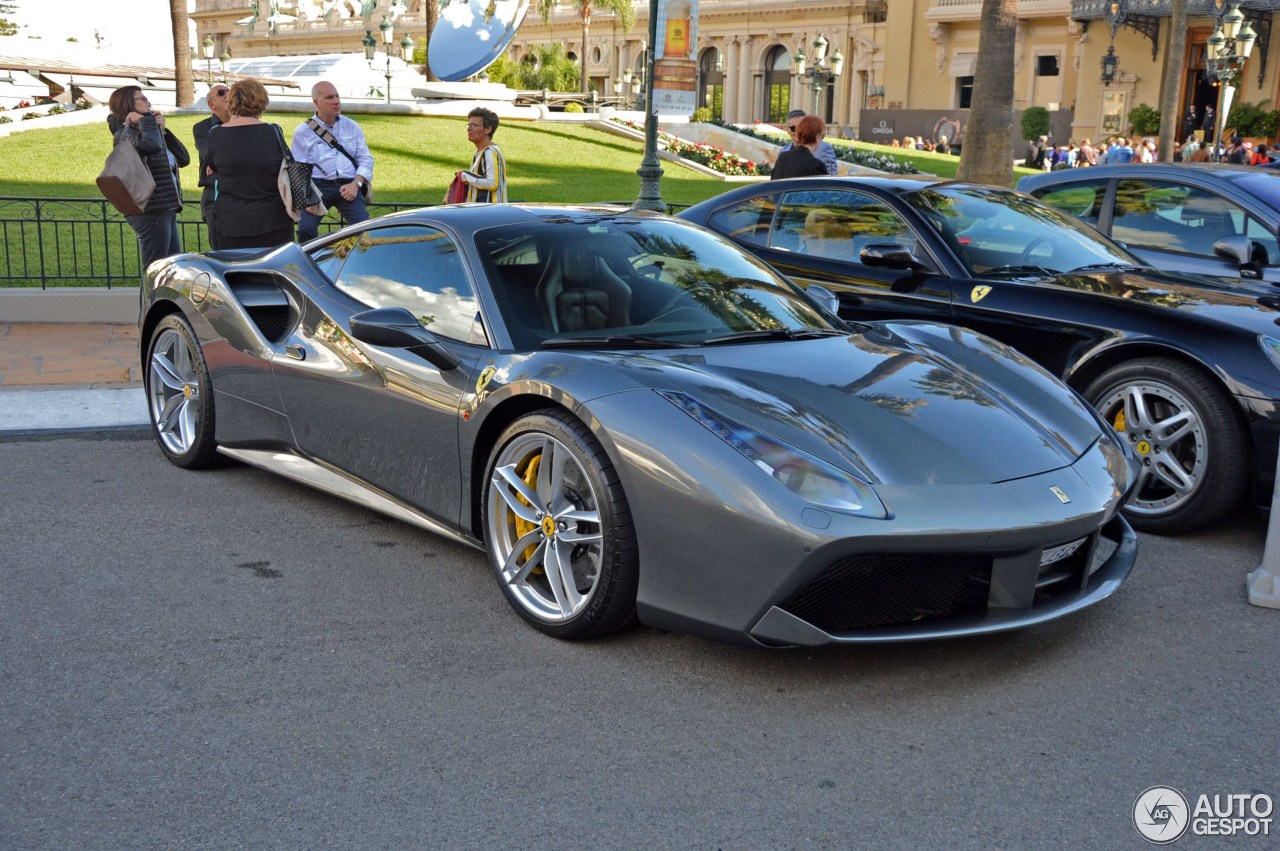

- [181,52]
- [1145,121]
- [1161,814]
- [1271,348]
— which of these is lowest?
[1161,814]

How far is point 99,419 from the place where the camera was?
670 cm

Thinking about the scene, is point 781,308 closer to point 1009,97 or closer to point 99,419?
point 99,419

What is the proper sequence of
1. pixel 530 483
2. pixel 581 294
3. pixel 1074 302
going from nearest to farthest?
1. pixel 530 483
2. pixel 581 294
3. pixel 1074 302

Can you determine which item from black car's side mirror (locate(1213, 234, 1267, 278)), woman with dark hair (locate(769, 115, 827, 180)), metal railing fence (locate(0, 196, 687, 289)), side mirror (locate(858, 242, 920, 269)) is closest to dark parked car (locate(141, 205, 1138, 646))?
side mirror (locate(858, 242, 920, 269))

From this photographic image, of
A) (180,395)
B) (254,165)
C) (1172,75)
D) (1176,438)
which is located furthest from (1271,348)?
(1172,75)

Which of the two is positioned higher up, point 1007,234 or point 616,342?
point 1007,234

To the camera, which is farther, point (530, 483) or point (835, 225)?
point (835, 225)

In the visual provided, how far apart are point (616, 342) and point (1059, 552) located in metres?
1.53

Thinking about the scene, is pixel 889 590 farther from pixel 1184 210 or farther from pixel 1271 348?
pixel 1184 210

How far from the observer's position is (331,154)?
27.9 ft

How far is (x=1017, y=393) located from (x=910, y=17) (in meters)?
69.5

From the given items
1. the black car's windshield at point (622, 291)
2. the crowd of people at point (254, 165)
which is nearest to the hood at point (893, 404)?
the black car's windshield at point (622, 291)

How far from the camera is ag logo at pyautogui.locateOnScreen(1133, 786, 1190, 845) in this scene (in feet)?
9.07

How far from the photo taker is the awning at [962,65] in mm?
65500
